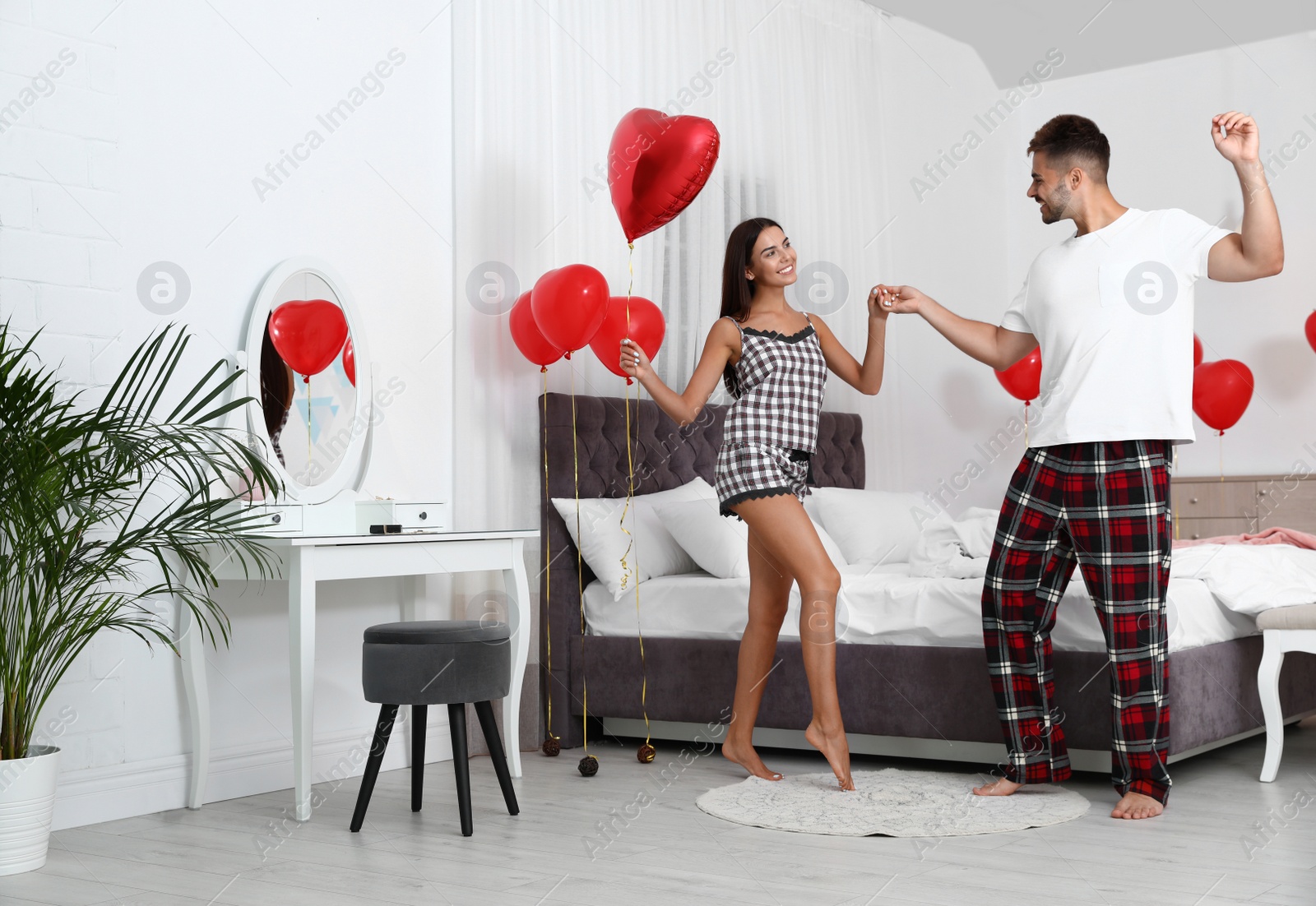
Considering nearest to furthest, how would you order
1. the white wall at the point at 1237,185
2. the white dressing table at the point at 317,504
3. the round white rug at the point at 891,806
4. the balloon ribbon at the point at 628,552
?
the round white rug at the point at 891,806
the white dressing table at the point at 317,504
the balloon ribbon at the point at 628,552
the white wall at the point at 1237,185

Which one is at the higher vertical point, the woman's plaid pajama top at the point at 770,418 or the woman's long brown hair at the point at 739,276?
the woman's long brown hair at the point at 739,276

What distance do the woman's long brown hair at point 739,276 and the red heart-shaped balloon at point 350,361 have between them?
1188 mm

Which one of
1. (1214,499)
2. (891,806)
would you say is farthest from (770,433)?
(1214,499)

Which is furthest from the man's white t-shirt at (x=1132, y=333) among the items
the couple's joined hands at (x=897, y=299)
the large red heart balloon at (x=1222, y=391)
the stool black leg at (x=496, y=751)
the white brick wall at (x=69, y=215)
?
the large red heart balloon at (x=1222, y=391)

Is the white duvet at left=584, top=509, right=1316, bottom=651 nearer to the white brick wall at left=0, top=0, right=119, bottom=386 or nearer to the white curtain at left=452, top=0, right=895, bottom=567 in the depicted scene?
the white curtain at left=452, top=0, right=895, bottom=567

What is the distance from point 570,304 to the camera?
3.73 m

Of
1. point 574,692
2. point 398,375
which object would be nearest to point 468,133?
point 398,375

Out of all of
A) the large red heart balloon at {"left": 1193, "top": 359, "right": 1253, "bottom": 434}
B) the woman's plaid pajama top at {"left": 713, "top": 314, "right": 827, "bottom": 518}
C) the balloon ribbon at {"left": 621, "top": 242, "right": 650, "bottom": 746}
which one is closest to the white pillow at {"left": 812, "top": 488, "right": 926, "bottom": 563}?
the balloon ribbon at {"left": 621, "top": 242, "right": 650, "bottom": 746}

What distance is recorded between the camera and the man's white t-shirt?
9.69 ft

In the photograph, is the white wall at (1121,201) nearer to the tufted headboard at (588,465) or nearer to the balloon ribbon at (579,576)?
the tufted headboard at (588,465)

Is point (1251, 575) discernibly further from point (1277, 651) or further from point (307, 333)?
point (307, 333)

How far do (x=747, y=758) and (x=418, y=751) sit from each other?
3.18 ft

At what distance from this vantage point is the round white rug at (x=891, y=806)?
9.59ft

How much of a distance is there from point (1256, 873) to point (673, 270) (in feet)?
10.1
